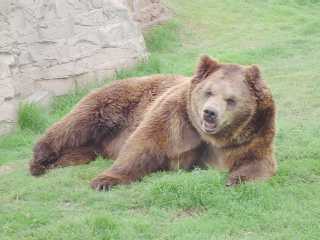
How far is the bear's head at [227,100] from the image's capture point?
569 cm

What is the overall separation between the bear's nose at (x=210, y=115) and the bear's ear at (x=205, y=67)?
465 millimetres

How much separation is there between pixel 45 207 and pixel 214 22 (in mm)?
8750

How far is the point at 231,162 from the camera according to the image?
5926mm

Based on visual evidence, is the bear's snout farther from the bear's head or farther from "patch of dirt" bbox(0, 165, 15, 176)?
"patch of dirt" bbox(0, 165, 15, 176)

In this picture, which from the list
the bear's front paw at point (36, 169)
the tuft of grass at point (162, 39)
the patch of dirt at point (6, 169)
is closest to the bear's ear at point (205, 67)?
the bear's front paw at point (36, 169)

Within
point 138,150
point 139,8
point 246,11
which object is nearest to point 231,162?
point 138,150

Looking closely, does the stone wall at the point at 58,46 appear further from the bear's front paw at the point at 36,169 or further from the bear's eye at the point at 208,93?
the bear's eye at the point at 208,93

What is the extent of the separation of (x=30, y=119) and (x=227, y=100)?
10.4 feet

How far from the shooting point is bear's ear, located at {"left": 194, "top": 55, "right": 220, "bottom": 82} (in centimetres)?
600

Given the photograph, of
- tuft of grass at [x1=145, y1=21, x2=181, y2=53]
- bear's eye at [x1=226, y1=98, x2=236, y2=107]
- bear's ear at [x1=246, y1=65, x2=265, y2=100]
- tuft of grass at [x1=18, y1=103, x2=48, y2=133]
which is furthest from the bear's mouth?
tuft of grass at [x1=145, y1=21, x2=181, y2=53]

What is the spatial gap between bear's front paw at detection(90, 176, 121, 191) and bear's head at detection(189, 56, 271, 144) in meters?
0.83

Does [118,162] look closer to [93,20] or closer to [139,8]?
[93,20]

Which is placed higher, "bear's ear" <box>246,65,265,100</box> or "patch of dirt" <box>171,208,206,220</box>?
"bear's ear" <box>246,65,265,100</box>

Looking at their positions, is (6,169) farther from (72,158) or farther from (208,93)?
(208,93)
